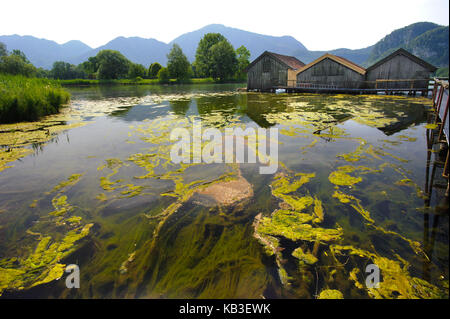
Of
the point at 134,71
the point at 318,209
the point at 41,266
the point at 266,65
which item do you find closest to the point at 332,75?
the point at 266,65

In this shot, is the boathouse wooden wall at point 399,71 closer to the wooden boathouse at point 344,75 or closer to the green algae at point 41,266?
the wooden boathouse at point 344,75

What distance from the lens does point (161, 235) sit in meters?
3.25

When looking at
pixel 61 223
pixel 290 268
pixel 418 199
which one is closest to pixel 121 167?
pixel 61 223

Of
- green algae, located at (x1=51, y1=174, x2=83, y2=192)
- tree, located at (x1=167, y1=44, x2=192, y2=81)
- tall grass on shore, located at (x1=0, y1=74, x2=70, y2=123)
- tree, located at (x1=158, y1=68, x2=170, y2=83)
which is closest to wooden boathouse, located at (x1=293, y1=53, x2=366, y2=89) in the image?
tall grass on shore, located at (x1=0, y1=74, x2=70, y2=123)

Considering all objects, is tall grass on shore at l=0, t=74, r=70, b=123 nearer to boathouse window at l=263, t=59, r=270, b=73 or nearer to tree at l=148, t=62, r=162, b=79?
boathouse window at l=263, t=59, r=270, b=73

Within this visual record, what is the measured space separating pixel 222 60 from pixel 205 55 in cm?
754

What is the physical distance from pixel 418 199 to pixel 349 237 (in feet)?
6.74

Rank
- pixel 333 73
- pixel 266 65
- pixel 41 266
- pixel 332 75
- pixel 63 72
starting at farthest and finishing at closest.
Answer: pixel 63 72, pixel 266 65, pixel 332 75, pixel 333 73, pixel 41 266

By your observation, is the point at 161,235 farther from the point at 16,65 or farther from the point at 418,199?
the point at 16,65

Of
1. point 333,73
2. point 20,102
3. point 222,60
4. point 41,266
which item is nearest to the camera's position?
point 41,266

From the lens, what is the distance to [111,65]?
65.2 metres

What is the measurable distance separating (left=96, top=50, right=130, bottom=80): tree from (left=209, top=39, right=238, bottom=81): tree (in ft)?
95.3

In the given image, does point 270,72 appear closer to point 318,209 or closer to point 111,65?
point 318,209

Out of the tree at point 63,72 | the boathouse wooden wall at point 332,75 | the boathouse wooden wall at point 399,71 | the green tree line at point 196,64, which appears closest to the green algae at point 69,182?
the boathouse wooden wall at point 332,75
